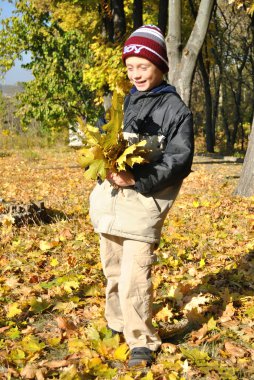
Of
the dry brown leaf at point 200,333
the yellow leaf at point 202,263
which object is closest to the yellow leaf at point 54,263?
the yellow leaf at point 202,263

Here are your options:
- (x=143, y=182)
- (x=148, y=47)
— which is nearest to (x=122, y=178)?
(x=143, y=182)

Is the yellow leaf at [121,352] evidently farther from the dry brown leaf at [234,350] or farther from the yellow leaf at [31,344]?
the dry brown leaf at [234,350]

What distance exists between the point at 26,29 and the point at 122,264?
20.0m

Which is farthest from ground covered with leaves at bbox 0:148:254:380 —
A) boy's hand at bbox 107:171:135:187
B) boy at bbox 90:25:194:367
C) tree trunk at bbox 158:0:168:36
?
tree trunk at bbox 158:0:168:36

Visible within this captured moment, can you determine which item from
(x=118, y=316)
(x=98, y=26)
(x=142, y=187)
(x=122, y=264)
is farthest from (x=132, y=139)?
(x=98, y=26)

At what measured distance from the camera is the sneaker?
8.68 ft

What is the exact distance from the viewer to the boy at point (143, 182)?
2408 mm

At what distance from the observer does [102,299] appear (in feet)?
12.1

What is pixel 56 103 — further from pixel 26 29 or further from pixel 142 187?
pixel 142 187

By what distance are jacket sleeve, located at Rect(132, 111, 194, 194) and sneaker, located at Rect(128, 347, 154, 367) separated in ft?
3.35

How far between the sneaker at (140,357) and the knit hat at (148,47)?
5.63 ft

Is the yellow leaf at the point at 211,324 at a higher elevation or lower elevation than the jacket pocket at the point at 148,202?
lower

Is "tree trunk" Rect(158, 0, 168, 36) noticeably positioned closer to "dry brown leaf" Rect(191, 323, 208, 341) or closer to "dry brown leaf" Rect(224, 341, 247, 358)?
"dry brown leaf" Rect(191, 323, 208, 341)

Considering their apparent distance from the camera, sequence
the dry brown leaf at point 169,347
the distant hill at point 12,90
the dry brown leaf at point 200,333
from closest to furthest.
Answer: the dry brown leaf at point 169,347 < the dry brown leaf at point 200,333 < the distant hill at point 12,90
